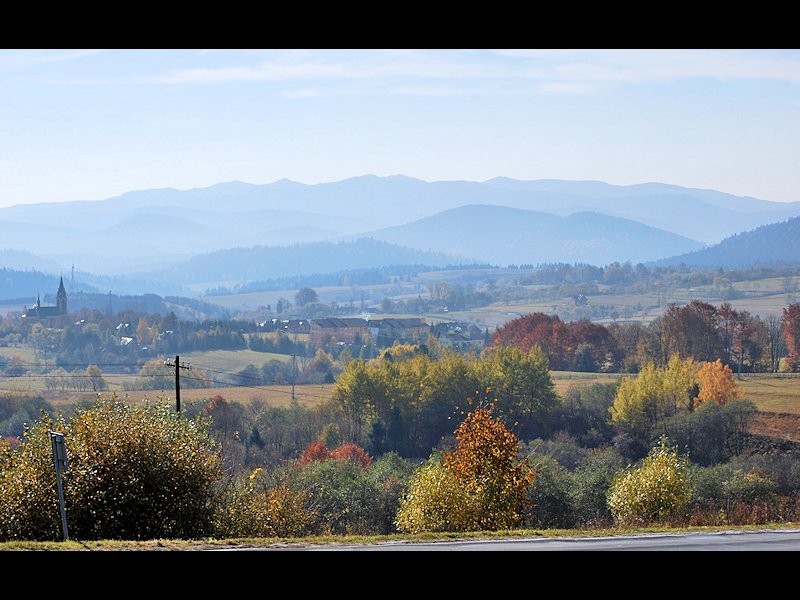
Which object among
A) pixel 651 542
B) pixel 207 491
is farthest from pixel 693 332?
pixel 651 542

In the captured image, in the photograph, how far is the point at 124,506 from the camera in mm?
17766

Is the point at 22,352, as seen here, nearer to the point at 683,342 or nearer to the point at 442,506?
the point at 683,342

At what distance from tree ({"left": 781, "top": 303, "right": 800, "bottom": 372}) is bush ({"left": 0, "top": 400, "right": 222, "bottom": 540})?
91267 mm

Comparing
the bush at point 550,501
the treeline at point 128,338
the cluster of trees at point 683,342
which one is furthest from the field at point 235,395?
the treeline at point 128,338

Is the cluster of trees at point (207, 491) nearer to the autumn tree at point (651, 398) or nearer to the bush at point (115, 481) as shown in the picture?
the bush at point (115, 481)

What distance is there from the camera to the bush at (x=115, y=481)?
17266 millimetres

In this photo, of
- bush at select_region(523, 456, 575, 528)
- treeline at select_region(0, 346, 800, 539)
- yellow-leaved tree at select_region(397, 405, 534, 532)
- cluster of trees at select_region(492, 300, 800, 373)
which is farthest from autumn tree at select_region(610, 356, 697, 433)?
yellow-leaved tree at select_region(397, 405, 534, 532)

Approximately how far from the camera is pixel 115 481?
59.3 feet

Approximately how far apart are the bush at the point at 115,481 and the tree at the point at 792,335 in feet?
299

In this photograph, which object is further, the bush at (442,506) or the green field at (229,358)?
the green field at (229,358)

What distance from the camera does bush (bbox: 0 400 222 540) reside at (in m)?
17.3

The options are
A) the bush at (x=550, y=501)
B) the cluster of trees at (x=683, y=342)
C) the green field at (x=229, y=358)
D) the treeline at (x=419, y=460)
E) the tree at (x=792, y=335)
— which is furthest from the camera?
the green field at (x=229, y=358)
